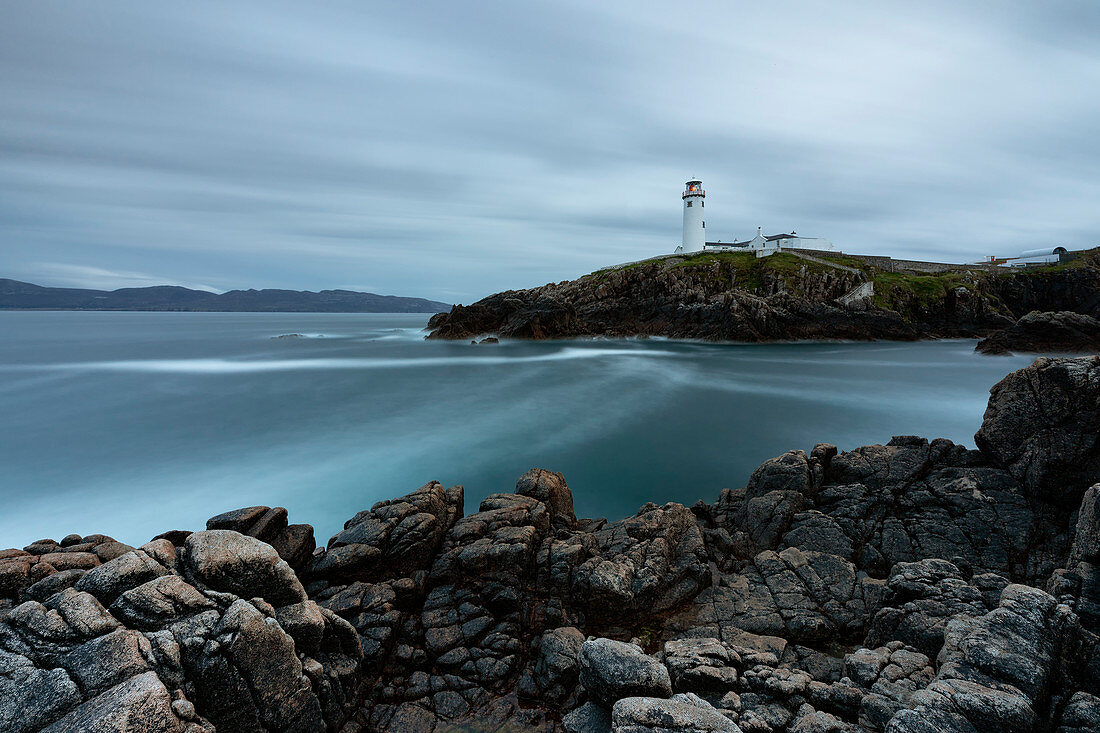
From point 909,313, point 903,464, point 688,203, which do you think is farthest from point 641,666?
point 688,203

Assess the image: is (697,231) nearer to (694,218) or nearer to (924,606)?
(694,218)

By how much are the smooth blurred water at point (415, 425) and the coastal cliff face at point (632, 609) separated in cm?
607

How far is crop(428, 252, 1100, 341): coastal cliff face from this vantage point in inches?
2581

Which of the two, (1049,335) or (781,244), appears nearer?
(1049,335)

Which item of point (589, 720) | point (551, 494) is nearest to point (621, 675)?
point (589, 720)

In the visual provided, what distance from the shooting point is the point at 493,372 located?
45906 millimetres

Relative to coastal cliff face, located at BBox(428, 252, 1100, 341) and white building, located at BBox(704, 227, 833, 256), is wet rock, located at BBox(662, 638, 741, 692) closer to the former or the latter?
coastal cliff face, located at BBox(428, 252, 1100, 341)

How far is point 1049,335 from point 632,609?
64.1 meters

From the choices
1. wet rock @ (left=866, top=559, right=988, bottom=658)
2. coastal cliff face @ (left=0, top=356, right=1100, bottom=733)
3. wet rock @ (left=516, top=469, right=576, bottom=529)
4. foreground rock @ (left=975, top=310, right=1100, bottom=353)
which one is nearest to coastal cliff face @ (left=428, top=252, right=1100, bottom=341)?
foreground rock @ (left=975, top=310, right=1100, bottom=353)

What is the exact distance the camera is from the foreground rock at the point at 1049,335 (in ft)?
142

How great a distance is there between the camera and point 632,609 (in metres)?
9.03

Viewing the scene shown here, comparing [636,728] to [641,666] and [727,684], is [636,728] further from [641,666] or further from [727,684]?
[727,684]

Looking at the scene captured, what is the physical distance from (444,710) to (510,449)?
613 inches

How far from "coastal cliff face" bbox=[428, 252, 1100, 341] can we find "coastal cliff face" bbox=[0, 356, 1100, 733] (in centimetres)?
5593
